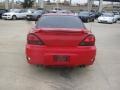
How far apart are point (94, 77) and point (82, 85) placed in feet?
2.55

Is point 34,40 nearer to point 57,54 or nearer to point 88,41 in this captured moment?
point 57,54

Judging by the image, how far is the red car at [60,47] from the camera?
6.62m

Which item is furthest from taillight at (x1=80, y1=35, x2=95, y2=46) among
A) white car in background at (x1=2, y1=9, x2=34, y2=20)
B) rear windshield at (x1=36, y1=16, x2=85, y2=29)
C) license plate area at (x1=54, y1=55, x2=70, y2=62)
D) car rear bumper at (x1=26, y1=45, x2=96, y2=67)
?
white car in background at (x1=2, y1=9, x2=34, y2=20)

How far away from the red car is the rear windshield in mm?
727

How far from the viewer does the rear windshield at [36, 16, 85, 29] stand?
25.0 feet

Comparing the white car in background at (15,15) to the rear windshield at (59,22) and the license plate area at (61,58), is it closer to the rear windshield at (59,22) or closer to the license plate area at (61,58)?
the rear windshield at (59,22)

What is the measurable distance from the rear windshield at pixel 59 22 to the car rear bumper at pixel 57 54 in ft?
3.40

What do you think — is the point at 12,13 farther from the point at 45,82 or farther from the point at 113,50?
the point at 45,82

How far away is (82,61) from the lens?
265 inches

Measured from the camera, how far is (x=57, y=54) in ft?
21.7

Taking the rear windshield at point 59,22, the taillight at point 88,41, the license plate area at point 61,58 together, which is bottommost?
the license plate area at point 61,58

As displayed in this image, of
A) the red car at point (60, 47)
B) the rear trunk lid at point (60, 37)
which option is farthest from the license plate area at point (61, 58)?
the rear trunk lid at point (60, 37)

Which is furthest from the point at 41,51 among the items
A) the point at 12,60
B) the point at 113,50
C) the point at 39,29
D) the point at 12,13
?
the point at 12,13

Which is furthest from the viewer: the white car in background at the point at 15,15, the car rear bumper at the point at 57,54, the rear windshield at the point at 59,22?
the white car in background at the point at 15,15
